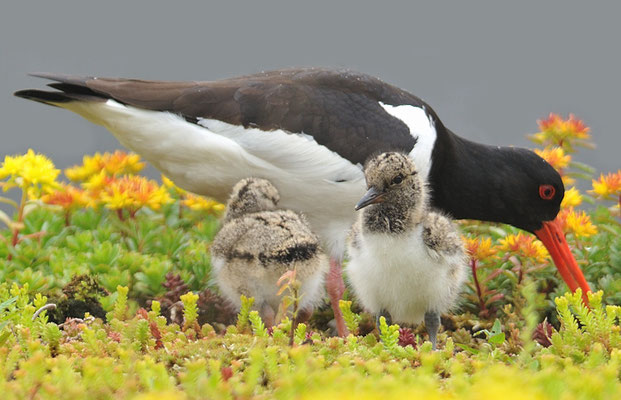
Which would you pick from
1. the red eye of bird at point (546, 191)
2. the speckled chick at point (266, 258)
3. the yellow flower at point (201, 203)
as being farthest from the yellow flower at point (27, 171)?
the red eye of bird at point (546, 191)

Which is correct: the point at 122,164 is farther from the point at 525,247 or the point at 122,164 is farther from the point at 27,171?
the point at 525,247

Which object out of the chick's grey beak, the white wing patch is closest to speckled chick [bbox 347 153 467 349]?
the chick's grey beak

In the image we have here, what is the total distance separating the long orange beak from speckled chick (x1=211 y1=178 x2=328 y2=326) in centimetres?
148

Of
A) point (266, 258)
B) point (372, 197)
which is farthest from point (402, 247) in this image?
point (266, 258)

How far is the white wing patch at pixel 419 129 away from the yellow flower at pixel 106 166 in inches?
78.1

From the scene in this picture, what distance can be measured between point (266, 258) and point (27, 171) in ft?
5.81

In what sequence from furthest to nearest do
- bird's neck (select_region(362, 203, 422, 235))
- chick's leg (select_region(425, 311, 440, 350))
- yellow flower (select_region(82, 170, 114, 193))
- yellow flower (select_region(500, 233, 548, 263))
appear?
yellow flower (select_region(82, 170, 114, 193)), yellow flower (select_region(500, 233, 548, 263)), chick's leg (select_region(425, 311, 440, 350)), bird's neck (select_region(362, 203, 422, 235))

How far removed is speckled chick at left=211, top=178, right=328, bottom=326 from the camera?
369 cm

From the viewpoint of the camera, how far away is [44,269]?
15.0 feet

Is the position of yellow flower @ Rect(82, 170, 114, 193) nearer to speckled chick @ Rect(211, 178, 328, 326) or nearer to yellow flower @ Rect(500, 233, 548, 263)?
speckled chick @ Rect(211, 178, 328, 326)

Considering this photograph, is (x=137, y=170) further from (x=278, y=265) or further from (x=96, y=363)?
(x=96, y=363)

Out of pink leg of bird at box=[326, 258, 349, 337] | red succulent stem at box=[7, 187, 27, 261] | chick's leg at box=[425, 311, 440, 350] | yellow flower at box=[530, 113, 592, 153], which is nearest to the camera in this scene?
chick's leg at box=[425, 311, 440, 350]

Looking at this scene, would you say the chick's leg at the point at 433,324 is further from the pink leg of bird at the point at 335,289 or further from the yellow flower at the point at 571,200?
the yellow flower at the point at 571,200

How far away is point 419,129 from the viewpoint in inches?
188
